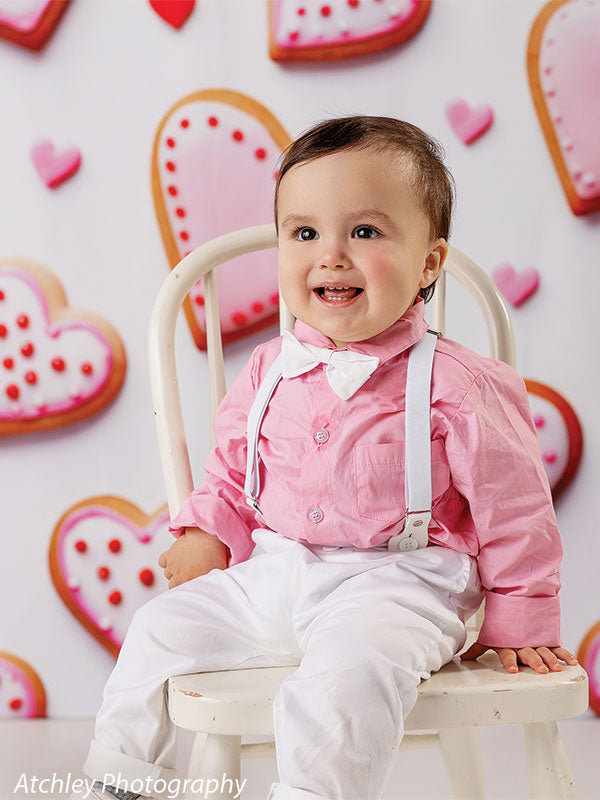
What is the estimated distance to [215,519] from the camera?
90 centimetres

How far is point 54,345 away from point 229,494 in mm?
526

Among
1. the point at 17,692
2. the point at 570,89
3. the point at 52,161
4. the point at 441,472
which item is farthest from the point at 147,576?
the point at 570,89

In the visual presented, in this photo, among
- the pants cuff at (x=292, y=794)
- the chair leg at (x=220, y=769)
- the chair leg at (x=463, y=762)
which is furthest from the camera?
the chair leg at (x=463, y=762)

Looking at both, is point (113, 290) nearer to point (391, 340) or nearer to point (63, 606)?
point (63, 606)

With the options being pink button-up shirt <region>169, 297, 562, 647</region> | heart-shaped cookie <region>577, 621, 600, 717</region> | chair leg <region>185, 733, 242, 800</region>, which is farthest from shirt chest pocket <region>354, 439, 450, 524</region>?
heart-shaped cookie <region>577, 621, 600, 717</region>

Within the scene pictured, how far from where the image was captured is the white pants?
64 centimetres

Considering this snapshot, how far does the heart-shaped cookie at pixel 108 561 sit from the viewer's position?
4.44 feet

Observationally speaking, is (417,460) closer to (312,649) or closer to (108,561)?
(312,649)

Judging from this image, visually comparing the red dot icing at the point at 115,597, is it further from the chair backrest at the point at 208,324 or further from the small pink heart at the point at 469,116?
the small pink heart at the point at 469,116

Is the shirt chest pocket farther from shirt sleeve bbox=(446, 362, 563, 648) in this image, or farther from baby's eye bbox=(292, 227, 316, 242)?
baby's eye bbox=(292, 227, 316, 242)

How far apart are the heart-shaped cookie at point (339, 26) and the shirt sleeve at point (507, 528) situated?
66cm

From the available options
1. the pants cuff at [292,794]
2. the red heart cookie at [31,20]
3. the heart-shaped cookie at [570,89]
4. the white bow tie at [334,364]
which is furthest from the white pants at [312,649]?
the red heart cookie at [31,20]

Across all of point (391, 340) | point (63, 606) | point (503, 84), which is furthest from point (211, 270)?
point (63, 606)

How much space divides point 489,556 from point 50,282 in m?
0.79
